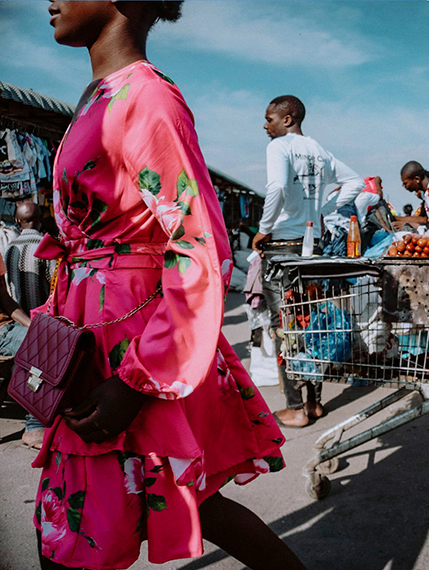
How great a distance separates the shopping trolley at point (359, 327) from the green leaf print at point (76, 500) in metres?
1.40

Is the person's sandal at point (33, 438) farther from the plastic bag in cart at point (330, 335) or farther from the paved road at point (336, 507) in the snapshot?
the plastic bag in cart at point (330, 335)

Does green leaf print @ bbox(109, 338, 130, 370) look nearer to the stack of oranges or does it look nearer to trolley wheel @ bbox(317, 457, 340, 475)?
the stack of oranges

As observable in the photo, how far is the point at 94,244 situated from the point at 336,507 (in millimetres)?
2039

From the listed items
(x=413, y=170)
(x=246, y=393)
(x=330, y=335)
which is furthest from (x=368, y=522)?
(x=413, y=170)

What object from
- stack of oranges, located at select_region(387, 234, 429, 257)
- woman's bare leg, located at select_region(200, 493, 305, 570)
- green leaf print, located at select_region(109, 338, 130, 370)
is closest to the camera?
green leaf print, located at select_region(109, 338, 130, 370)

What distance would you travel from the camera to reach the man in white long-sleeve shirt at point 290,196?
12.3 feet

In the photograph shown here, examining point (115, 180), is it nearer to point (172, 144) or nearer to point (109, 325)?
point (172, 144)

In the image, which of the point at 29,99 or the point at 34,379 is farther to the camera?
the point at 29,99

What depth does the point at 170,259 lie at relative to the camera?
43.9 inches

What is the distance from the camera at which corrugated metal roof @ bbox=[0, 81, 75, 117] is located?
6397 mm

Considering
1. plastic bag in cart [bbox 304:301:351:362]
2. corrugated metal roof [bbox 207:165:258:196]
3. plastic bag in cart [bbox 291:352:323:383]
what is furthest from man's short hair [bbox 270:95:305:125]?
corrugated metal roof [bbox 207:165:258:196]

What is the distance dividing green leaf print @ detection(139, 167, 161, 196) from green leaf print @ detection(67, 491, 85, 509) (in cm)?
71

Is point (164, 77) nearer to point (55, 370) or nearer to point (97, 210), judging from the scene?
point (97, 210)

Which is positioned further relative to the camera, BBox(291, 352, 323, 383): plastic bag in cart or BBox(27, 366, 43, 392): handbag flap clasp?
BBox(291, 352, 323, 383): plastic bag in cart
